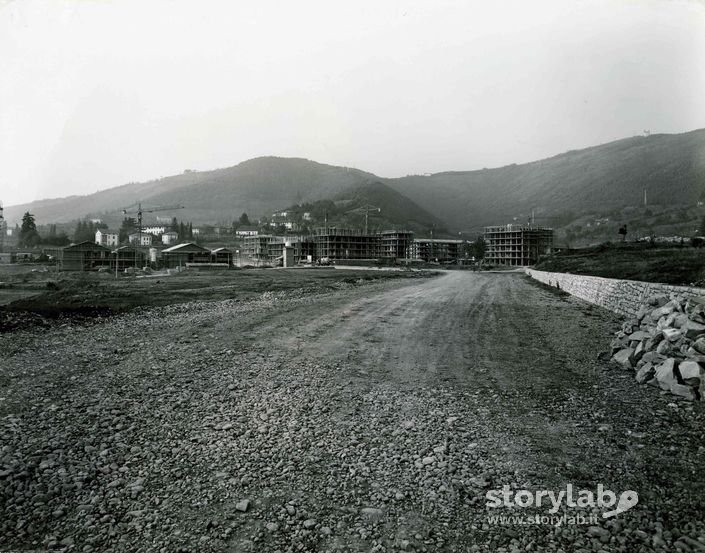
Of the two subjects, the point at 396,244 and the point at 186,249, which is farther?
the point at 396,244

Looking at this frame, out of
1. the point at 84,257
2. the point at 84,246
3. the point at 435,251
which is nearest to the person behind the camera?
the point at 84,257

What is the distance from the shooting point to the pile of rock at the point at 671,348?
25.8 ft

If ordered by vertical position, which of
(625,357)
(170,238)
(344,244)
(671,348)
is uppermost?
(170,238)

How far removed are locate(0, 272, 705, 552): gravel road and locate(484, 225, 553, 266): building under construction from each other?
334 feet

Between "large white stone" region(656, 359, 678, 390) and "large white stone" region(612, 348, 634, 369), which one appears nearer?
"large white stone" region(656, 359, 678, 390)

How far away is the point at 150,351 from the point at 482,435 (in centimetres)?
873

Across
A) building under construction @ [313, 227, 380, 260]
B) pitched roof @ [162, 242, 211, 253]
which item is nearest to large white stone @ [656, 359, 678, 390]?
pitched roof @ [162, 242, 211, 253]

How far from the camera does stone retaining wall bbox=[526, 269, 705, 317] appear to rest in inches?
527

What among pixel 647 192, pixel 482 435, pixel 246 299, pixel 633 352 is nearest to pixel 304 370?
pixel 482 435

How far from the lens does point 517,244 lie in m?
110

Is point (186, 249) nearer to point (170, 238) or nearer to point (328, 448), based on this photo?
point (170, 238)

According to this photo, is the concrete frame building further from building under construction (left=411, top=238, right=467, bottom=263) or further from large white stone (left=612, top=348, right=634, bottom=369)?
building under construction (left=411, top=238, right=467, bottom=263)

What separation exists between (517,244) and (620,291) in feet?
319

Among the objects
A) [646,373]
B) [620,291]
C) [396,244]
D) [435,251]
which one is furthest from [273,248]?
[646,373]
